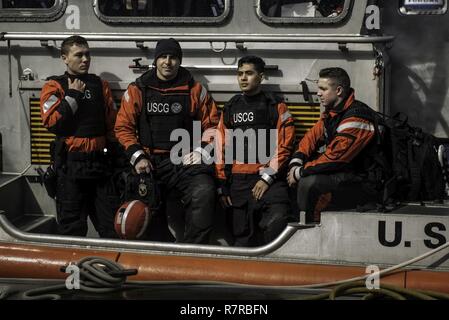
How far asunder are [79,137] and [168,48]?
0.85 metres

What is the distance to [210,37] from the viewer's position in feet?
17.2

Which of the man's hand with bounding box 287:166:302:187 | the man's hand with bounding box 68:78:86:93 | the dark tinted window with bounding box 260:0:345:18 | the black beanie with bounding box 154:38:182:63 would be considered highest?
the dark tinted window with bounding box 260:0:345:18

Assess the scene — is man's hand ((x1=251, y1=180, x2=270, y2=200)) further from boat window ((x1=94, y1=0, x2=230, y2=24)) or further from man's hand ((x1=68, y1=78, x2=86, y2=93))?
man's hand ((x1=68, y1=78, x2=86, y2=93))

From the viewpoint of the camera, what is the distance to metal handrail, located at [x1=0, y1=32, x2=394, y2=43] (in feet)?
16.7

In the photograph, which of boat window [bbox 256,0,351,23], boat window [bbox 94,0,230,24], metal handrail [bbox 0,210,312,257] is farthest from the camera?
boat window [bbox 94,0,230,24]

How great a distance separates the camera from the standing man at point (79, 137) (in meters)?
5.17

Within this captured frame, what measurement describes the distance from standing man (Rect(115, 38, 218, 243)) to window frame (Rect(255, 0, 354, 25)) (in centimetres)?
64

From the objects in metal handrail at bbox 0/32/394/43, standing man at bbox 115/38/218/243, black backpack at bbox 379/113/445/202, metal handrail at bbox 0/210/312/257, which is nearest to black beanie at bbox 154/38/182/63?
standing man at bbox 115/38/218/243

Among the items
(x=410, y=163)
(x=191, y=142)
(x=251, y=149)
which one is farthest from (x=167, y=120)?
(x=410, y=163)

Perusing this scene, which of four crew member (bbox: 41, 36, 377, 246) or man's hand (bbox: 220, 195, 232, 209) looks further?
man's hand (bbox: 220, 195, 232, 209)

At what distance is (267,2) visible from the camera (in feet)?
17.5

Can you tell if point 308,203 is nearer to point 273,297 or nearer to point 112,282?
point 273,297
